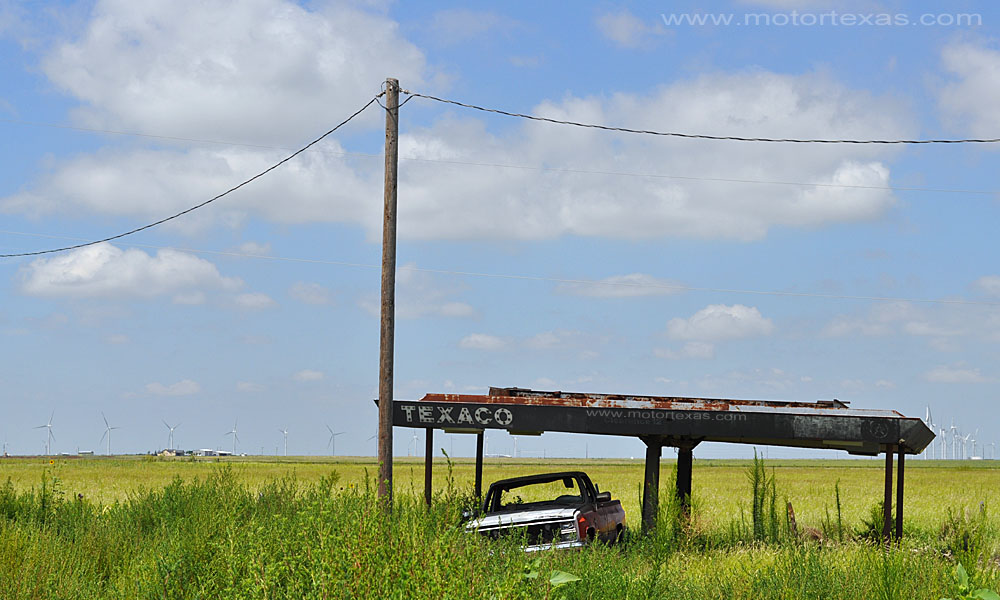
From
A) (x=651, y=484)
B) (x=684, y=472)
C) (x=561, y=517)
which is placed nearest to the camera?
(x=561, y=517)

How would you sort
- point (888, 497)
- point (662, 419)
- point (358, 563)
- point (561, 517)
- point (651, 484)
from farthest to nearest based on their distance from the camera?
point (651, 484), point (888, 497), point (662, 419), point (561, 517), point (358, 563)

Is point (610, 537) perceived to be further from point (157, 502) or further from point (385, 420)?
point (157, 502)

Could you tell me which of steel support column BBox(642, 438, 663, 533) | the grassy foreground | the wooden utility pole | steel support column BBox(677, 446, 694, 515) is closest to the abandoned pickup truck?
steel support column BBox(642, 438, 663, 533)

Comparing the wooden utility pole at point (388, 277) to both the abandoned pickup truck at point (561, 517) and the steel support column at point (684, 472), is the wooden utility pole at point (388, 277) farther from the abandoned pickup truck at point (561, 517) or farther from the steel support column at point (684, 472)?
the steel support column at point (684, 472)

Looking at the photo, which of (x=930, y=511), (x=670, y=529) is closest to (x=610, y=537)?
(x=670, y=529)

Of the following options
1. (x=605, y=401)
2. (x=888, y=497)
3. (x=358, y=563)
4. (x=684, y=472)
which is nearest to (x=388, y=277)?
(x=605, y=401)

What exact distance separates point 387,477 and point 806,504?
26938 mm

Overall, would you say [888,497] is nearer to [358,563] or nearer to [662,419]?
[662,419]

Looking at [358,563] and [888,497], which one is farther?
[888,497]

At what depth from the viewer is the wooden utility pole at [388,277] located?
17.2 metres

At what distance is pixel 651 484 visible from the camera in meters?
17.0

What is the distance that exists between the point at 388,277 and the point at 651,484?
6098 mm

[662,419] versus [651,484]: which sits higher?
[662,419]

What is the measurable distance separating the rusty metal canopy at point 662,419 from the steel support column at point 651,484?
1074mm
